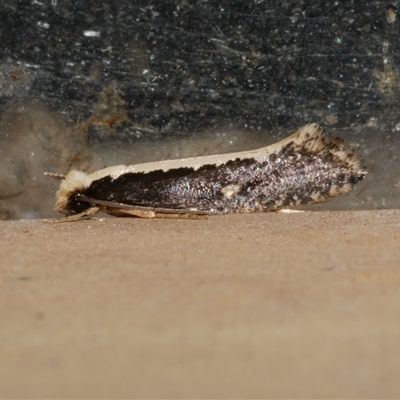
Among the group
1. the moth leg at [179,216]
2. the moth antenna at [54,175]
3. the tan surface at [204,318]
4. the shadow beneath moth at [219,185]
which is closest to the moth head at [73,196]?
the shadow beneath moth at [219,185]

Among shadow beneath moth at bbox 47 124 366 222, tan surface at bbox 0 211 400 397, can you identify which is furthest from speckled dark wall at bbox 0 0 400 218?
tan surface at bbox 0 211 400 397

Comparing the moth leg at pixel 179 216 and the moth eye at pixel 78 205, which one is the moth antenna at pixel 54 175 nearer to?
the moth eye at pixel 78 205

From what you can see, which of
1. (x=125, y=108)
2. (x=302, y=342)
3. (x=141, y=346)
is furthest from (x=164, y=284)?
(x=125, y=108)

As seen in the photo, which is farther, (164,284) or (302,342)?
(164,284)

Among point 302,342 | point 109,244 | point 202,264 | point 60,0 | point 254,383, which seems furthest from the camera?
point 60,0

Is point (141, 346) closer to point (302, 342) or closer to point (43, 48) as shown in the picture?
point (302, 342)

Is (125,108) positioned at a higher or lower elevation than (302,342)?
higher
